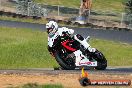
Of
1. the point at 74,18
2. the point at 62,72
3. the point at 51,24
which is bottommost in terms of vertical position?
the point at 74,18

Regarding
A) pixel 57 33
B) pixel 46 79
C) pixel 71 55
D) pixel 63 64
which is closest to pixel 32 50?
pixel 71 55

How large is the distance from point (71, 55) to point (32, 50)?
949cm

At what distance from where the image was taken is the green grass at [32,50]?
2252cm

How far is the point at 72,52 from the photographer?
53.7ft

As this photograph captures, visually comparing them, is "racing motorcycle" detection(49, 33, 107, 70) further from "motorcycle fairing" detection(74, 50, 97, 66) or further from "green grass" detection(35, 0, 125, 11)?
"green grass" detection(35, 0, 125, 11)

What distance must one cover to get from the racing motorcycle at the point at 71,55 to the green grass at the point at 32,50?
5.08 metres

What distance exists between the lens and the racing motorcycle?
1620cm

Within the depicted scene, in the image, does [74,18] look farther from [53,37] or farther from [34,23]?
[53,37]

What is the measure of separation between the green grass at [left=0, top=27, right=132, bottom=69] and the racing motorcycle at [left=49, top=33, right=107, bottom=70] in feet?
16.7

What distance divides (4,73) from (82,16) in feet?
85.7

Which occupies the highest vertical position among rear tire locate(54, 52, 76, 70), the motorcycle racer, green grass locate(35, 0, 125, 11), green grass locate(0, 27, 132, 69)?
the motorcycle racer

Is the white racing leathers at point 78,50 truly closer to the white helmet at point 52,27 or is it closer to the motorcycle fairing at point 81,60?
the motorcycle fairing at point 81,60

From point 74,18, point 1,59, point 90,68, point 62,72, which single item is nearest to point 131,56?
point 1,59

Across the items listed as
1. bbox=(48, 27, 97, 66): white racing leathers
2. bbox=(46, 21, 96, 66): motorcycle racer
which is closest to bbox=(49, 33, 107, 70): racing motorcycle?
bbox=(48, 27, 97, 66): white racing leathers
